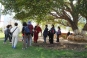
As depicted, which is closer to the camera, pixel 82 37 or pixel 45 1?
pixel 45 1

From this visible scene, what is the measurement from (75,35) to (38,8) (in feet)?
26.4

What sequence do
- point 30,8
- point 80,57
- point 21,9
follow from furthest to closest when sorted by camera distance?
point 21,9, point 30,8, point 80,57

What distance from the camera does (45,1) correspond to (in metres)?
13.5

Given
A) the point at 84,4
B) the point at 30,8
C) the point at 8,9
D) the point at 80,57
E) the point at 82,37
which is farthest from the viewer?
the point at 82,37

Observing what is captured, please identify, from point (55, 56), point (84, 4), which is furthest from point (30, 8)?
point (55, 56)

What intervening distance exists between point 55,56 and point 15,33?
3.93 metres

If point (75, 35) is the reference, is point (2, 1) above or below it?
above

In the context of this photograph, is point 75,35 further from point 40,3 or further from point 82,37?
point 40,3

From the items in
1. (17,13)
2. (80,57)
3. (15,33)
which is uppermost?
(17,13)

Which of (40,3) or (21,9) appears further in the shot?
(21,9)

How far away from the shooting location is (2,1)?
1633cm

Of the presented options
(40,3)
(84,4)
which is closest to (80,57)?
(84,4)

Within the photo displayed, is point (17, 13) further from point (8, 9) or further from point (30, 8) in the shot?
point (30, 8)

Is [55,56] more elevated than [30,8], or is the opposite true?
[30,8]
